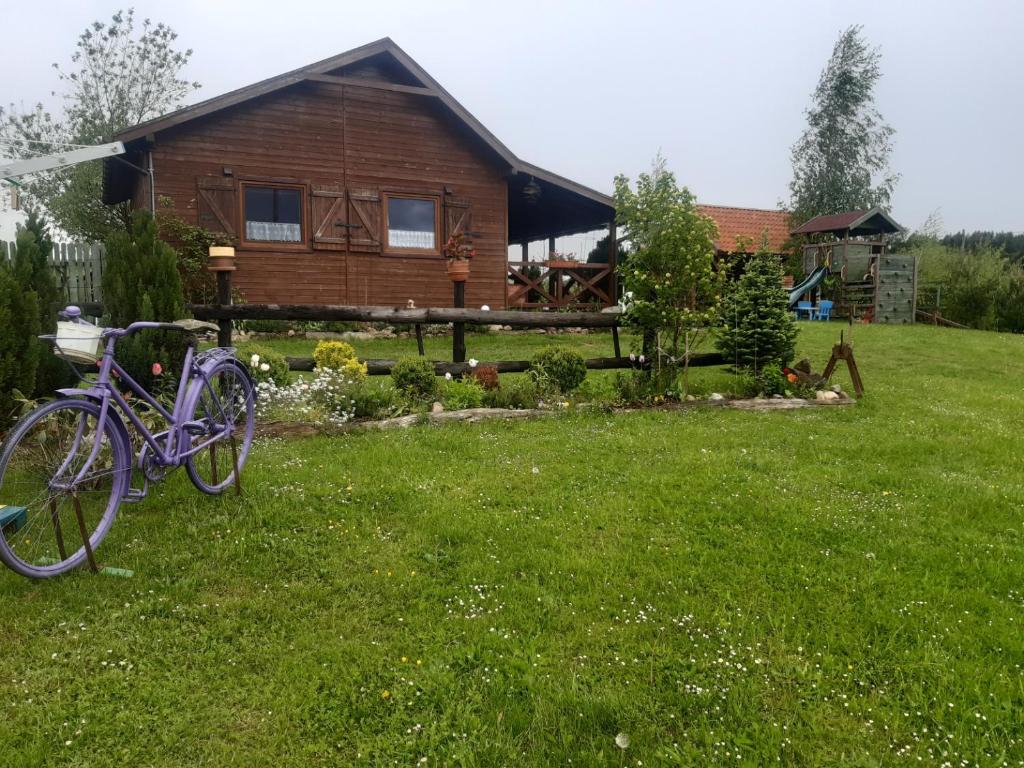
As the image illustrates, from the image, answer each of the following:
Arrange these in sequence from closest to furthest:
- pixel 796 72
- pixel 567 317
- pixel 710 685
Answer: pixel 710 685 → pixel 567 317 → pixel 796 72

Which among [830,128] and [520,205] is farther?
[830,128]

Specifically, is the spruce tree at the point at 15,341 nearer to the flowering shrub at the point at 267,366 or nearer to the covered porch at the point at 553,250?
the flowering shrub at the point at 267,366

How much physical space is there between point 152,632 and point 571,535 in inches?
80.0

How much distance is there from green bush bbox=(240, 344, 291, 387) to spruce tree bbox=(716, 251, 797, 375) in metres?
5.02

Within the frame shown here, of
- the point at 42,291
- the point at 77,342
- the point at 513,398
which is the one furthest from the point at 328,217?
the point at 77,342

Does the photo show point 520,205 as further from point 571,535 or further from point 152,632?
point 152,632

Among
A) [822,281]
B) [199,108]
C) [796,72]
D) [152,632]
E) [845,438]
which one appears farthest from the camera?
[796,72]

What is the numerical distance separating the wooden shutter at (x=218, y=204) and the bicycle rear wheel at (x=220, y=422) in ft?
30.2

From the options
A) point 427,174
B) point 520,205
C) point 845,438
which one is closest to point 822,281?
point 520,205

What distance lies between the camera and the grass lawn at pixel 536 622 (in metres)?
2.16

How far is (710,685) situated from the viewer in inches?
94.9

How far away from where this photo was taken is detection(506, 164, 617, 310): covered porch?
1516cm

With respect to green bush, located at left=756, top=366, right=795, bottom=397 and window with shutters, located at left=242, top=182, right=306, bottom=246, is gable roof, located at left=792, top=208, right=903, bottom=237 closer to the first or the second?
green bush, located at left=756, top=366, right=795, bottom=397

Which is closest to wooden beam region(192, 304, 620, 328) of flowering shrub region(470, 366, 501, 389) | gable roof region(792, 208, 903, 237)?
flowering shrub region(470, 366, 501, 389)
